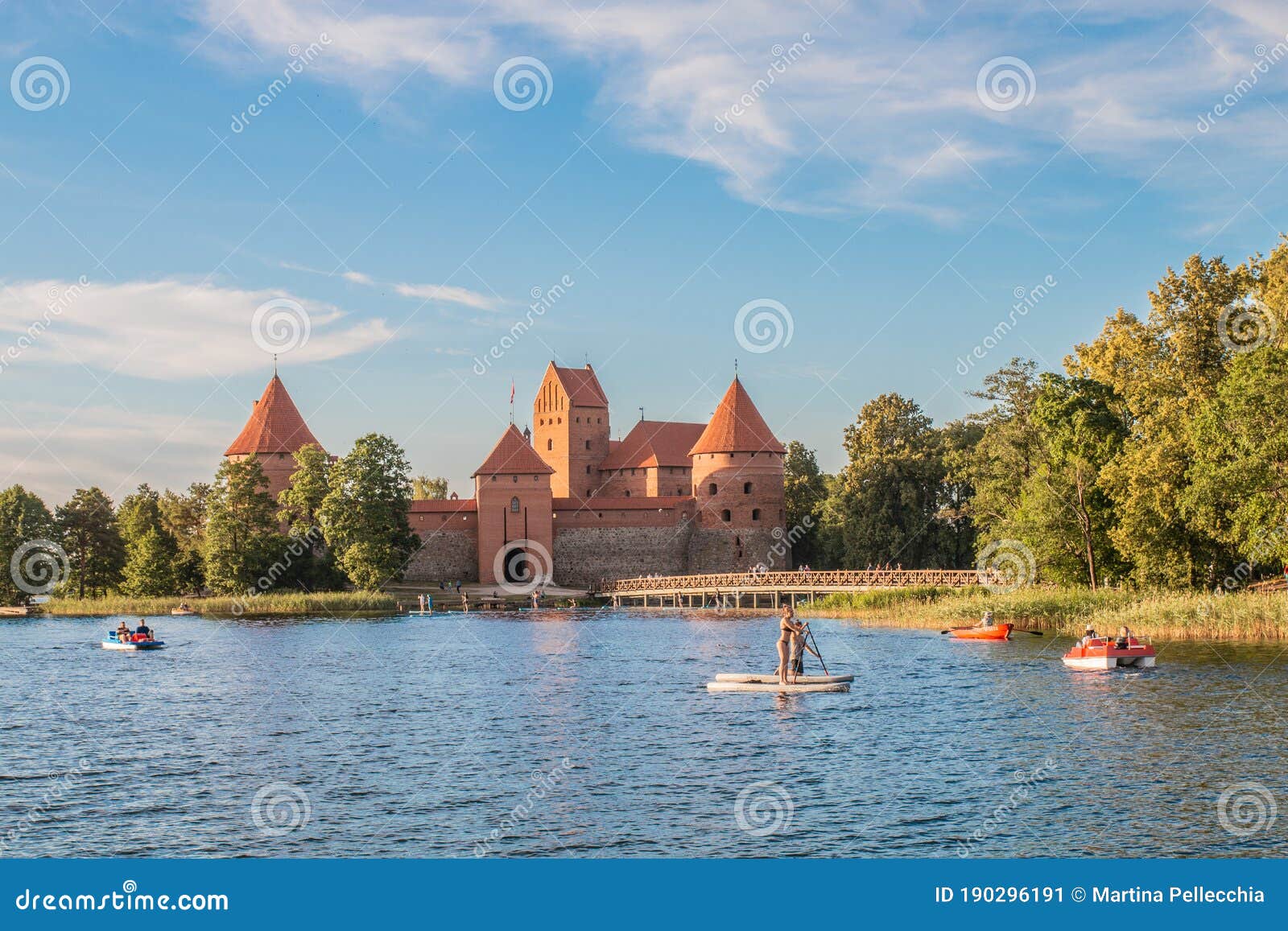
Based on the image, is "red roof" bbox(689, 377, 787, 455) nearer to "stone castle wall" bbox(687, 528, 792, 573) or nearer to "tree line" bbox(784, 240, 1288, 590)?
"stone castle wall" bbox(687, 528, 792, 573)

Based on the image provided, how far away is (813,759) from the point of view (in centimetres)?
1652

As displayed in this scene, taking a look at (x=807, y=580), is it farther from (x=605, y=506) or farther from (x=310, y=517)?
(x=310, y=517)

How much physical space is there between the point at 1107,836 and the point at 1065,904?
19.0ft

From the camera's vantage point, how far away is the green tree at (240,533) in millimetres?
53750

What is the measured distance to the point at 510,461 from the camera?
206 feet

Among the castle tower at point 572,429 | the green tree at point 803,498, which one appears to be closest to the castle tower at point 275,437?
the castle tower at point 572,429

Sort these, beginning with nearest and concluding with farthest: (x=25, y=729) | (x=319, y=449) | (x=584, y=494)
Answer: (x=25, y=729)
(x=319, y=449)
(x=584, y=494)

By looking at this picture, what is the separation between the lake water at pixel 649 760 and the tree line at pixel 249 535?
2423 centimetres

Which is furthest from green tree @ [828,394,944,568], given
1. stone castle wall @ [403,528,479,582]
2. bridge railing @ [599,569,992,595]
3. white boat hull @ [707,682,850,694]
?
white boat hull @ [707,682,850,694]

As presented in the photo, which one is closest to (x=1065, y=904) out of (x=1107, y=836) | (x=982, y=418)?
(x=1107, y=836)

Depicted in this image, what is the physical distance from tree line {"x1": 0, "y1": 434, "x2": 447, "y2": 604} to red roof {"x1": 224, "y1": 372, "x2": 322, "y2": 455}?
61.0 inches

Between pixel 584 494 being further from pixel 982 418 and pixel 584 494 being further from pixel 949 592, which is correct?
pixel 949 592

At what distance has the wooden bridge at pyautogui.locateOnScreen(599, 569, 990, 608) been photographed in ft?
152

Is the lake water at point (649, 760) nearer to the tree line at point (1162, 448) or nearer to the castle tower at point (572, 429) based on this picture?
the tree line at point (1162, 448)
